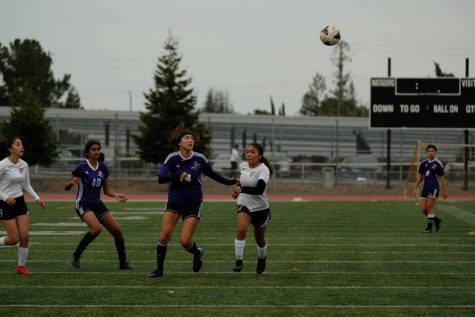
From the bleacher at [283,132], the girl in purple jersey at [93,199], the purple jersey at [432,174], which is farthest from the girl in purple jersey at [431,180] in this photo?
the bleacher at [283,132]

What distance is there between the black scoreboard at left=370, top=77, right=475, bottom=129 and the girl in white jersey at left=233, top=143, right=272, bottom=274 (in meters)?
25.1

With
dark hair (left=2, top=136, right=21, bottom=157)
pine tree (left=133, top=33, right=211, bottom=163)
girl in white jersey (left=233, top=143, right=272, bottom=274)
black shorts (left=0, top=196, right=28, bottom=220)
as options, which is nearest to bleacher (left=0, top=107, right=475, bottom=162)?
pine tree (left=133, top=33, right=211, bottom=163)

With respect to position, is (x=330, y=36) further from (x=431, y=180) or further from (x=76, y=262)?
(x=76, y=262)

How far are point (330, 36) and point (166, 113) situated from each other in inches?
891

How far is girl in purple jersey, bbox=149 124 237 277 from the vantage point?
11.2 m

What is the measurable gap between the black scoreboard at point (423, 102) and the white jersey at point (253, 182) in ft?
82.4

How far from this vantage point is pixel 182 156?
1135 centimetres

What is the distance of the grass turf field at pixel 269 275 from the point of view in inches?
352

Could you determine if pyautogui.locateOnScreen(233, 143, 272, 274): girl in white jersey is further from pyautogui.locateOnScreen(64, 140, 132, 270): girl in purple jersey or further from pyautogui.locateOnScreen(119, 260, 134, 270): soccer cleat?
pyautogui.locateOnScreen(64, 140, 132, 270): girl in purple jersey

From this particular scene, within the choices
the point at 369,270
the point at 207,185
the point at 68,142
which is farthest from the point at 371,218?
the point at 68,142

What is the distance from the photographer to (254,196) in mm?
11594

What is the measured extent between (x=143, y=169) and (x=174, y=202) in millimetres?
29531

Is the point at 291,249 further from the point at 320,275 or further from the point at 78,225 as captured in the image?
the point at 78,225

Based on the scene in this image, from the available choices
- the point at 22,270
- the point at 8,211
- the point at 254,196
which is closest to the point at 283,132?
the point at 254,196
